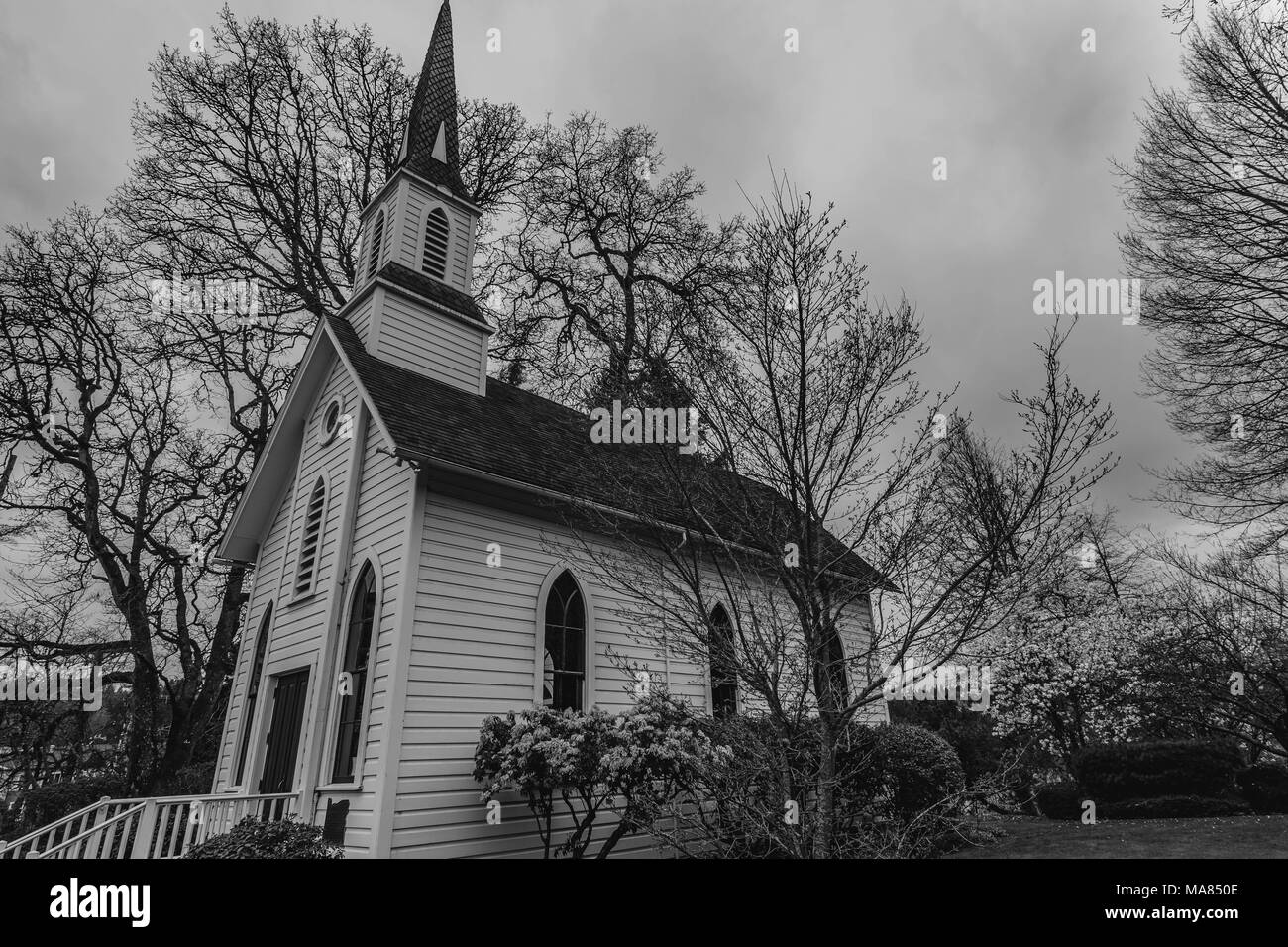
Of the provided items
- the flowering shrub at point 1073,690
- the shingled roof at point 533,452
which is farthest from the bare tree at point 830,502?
the flowering shrub at point 1073,690

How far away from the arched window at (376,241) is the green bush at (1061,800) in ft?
54.8

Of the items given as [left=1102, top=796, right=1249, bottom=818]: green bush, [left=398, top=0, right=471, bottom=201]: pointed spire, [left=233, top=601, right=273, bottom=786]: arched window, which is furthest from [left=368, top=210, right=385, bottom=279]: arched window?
[left=1102, top=796, right=1249, bottom=818]: green bush

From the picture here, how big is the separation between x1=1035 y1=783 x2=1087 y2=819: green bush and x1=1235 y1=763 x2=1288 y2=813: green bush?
2864 millimetres

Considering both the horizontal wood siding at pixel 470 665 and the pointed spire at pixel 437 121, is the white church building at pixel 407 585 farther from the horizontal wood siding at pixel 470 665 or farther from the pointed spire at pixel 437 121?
the pointed spire at pixel 437 121

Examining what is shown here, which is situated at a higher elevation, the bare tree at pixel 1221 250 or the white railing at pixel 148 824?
the bare tree at pixel 1221 250

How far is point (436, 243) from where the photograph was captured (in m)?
14.0

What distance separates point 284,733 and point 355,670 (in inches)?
88.0

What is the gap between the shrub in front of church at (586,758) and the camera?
7.79m
